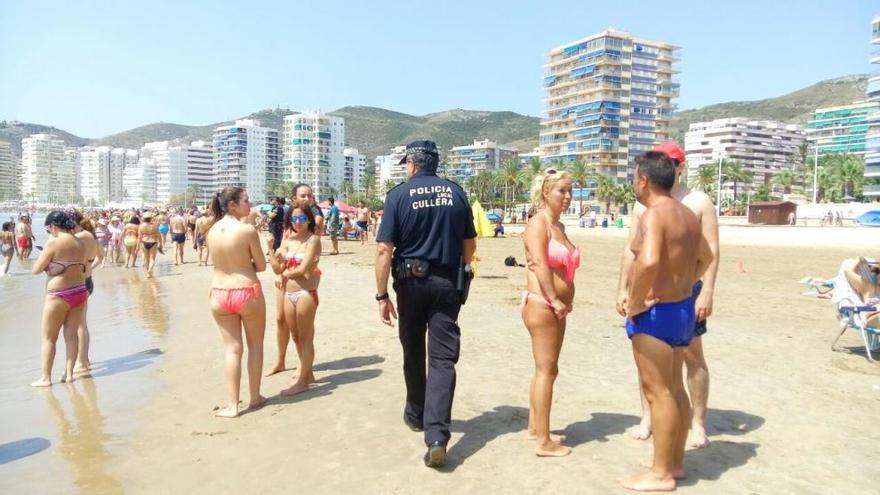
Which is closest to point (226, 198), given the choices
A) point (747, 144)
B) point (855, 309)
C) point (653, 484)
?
point (653, 484)

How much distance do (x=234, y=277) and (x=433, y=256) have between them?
1888 millimetres

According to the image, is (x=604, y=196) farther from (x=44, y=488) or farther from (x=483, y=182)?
(x=44, y=488)

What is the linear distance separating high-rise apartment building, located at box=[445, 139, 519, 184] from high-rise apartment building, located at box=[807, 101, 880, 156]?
8132 cm

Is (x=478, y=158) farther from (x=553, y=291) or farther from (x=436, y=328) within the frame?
(x=553, y=291)

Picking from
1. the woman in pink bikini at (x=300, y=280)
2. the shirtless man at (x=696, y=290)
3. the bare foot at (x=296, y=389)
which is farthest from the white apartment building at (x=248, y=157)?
the shirtless man at (x=696, y=290)

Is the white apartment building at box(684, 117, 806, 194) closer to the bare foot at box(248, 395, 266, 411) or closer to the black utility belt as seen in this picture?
the bare foot at box(248, 395, 266, 411)

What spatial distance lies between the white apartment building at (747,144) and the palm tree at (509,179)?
65.8 metres

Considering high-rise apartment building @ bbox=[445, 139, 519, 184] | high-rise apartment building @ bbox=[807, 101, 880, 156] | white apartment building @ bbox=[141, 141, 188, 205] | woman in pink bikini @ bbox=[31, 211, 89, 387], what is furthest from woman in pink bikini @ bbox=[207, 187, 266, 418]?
white apartment building @ bbox=[141, 141, 188, 205]

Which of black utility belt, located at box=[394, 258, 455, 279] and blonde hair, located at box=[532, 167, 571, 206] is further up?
blonde hair, located at box=[532, 167, 571, 206]

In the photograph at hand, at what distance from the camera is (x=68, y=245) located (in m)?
5.95

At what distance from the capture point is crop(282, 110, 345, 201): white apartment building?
166125 millimetres

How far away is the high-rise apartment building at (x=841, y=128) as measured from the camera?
145250mm

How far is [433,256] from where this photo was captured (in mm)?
3912

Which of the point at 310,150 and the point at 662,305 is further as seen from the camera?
the point at 310,150
